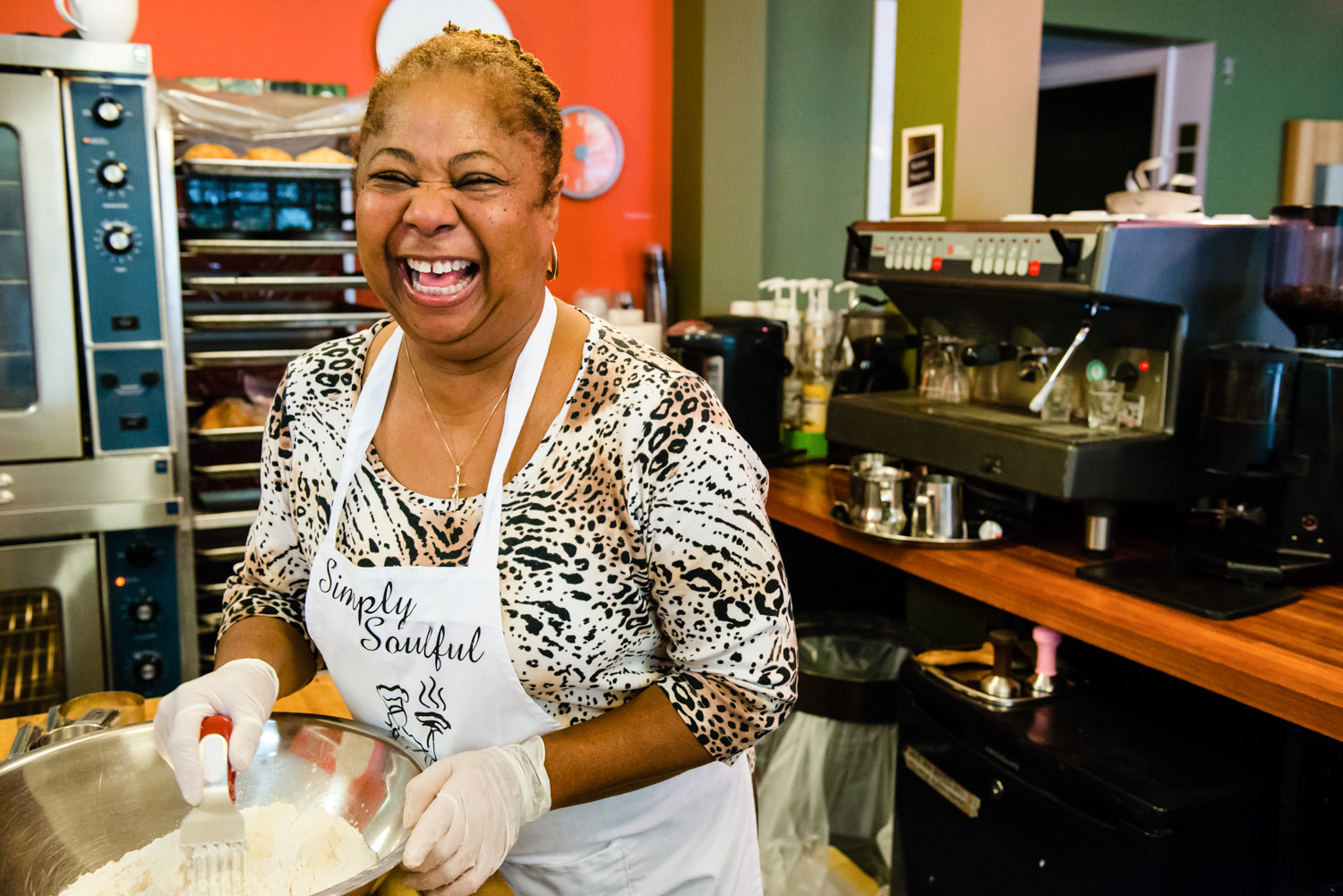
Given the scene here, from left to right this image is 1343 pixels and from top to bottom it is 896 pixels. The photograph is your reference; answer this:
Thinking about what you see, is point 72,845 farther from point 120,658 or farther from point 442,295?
point 120,658

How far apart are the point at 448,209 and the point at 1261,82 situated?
Answer: 4.97 metres

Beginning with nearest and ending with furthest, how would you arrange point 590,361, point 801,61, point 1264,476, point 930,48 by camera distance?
1. point 590,361
2. point 1264,476
3. point 930,48
4. point 801,61

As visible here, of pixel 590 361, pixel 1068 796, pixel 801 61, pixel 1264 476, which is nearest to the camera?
pixel 590 361

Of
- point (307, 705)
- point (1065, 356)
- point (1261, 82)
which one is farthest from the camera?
point (1261, 82)

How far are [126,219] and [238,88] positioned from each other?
22.7 inches

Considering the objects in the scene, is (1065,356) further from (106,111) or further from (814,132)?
(106,111)

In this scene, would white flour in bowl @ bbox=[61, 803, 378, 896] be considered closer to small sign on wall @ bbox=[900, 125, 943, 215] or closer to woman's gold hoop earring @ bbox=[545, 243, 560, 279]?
woman's gold hoop earring @ bbox=[545, 243, 560, 279]

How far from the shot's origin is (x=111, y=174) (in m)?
2.82

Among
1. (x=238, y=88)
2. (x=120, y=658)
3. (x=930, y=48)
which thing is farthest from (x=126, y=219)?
(x=930, y=48)

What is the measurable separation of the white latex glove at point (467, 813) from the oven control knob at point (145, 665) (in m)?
2.36

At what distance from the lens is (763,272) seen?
4.29 m

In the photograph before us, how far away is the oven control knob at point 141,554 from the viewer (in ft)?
9.78

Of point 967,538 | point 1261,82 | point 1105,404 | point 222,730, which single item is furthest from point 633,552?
point 1261,82

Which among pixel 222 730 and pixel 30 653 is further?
pixel 30 653
